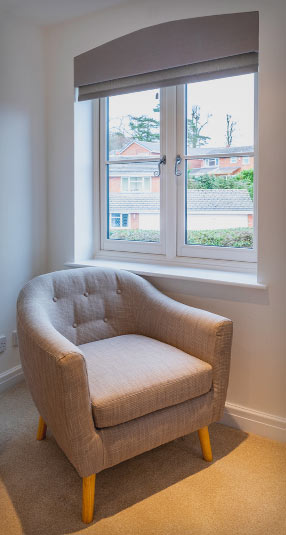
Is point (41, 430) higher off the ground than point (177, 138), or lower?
lower

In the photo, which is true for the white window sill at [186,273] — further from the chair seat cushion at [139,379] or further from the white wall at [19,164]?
the chair seat cushion at [139,379]

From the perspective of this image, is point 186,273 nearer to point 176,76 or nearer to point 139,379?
point 139,379

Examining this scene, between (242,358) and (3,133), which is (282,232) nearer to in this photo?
(242,358)

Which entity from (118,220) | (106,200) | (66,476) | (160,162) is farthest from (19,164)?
(66,476)

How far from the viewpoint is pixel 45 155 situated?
9.79 ft

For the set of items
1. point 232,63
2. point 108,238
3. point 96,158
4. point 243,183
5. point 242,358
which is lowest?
point 242,358

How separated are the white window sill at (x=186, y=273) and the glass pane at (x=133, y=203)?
21cm

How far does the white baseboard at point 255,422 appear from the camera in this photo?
222 centimetres

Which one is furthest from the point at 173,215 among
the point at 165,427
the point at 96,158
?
the point at 165,427

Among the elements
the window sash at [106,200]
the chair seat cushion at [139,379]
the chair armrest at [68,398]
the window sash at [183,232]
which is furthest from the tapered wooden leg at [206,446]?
the window sash at [106,200]

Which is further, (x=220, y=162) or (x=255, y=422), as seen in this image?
(x=220, y=162)

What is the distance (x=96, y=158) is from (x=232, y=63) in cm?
109

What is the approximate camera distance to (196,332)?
2043 mm

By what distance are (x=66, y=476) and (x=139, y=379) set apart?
1.82ft
